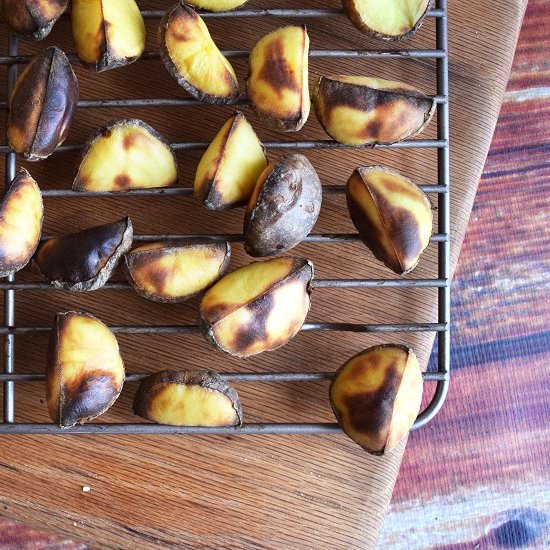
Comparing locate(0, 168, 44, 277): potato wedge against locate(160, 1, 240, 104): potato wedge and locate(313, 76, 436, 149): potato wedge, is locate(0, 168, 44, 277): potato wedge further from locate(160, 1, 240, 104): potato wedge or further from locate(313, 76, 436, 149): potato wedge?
locate(313, 76, 436, 149): potato wedge

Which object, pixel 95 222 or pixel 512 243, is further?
pixel 512 243

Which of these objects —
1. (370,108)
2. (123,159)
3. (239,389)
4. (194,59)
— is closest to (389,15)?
(370,108)

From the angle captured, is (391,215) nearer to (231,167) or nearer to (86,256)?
(231,167)

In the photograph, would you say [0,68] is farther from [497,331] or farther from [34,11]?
[497,331]

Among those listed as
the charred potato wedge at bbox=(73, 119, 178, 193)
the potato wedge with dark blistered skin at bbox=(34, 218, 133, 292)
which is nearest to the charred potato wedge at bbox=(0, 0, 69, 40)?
the charred potato wedge at bbox=(73, 119, 178, 193)

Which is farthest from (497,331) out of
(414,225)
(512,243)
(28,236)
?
(28,236)

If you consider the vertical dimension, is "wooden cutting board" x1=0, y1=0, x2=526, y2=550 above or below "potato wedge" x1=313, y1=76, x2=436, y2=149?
below

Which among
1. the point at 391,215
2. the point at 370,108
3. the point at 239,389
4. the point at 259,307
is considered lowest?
the point at 239,389
